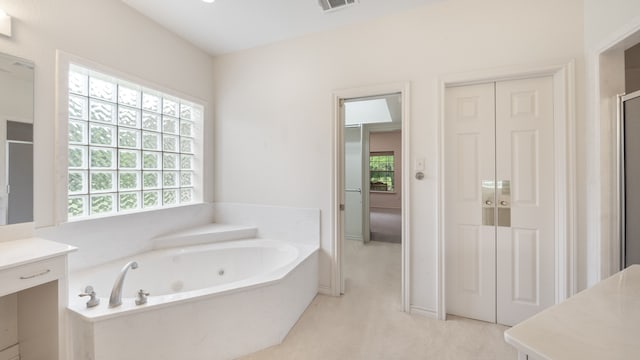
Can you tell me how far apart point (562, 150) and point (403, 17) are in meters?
1.62

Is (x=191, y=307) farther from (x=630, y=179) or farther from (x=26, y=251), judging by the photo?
(x=630, y=179)

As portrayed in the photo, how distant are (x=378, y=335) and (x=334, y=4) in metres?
2.68

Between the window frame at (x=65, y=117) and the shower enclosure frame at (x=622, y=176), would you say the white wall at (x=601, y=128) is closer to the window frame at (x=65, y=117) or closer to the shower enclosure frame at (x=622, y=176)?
the shower enclosure frame at (x=622, y=176)

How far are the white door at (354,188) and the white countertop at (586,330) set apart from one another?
11.5 ft

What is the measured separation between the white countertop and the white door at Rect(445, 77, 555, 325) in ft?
3.90

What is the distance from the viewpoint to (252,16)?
7.19 feet

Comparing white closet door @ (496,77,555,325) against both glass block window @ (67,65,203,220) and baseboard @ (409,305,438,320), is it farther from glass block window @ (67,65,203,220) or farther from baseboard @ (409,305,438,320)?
glass block window @ (67,65,203,220)

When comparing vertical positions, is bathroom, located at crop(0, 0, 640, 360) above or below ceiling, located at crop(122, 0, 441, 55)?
below

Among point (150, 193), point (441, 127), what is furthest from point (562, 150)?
point (150, 193)

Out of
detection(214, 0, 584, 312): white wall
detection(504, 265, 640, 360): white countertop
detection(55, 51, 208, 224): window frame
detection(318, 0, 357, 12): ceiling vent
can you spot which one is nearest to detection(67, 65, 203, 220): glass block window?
detection(55, 51, 208, 224): window frame

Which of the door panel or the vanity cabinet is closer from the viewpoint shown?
the vanity cabinet

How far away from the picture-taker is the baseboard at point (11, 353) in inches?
55.6

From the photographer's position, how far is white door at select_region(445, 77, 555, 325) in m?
1.83

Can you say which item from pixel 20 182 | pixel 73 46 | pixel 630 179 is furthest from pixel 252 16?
pixel 630 179
